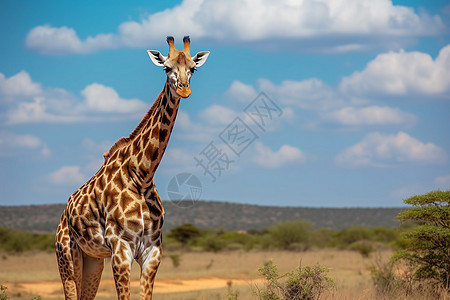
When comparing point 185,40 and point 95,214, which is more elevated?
point 185,40

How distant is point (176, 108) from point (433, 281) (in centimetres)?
780

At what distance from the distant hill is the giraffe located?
246ft

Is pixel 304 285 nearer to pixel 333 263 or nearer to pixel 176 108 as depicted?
pixel 176 108

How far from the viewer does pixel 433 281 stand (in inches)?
520

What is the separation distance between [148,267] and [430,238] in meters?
7.45

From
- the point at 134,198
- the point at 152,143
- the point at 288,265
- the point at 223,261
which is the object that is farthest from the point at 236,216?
the point at 134,198

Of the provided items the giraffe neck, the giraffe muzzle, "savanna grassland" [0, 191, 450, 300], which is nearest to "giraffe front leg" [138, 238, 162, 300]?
the giraffe neck

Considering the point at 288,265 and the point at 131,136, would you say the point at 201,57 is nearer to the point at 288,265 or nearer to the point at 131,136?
the point at 131,136

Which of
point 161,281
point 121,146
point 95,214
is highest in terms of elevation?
point 121,146

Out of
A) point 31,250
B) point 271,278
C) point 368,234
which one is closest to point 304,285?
point 271,278

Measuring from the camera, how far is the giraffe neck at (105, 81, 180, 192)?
799cm

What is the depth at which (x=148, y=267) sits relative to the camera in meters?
7.79

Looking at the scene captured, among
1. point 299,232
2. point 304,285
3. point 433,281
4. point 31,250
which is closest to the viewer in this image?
point 304,285

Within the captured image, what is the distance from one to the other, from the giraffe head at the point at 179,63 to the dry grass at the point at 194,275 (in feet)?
33.1
